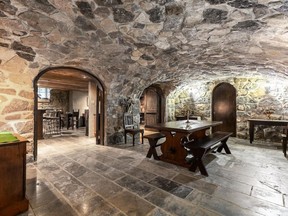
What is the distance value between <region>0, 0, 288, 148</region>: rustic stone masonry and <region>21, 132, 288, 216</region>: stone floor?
1288mm

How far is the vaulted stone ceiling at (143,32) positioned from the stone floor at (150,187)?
1.99 metres

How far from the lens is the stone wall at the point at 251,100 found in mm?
4984

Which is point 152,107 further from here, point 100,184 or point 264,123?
point 100,184

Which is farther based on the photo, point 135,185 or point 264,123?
point 264,123

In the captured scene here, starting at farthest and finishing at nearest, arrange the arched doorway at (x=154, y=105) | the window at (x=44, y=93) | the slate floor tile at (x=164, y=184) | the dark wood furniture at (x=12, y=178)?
the window at (x=44, y=93) < the arched doorway at (x=154, y=105) < the slate floor tile at (x=164, y=184) < the dark wood furniture at (x=12, y=178)

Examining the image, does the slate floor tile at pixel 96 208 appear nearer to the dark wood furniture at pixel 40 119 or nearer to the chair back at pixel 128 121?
the chair back at pixel 128 121

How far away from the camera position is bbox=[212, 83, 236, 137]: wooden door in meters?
5.84

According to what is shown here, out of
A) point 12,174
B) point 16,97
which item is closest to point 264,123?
point 12,174

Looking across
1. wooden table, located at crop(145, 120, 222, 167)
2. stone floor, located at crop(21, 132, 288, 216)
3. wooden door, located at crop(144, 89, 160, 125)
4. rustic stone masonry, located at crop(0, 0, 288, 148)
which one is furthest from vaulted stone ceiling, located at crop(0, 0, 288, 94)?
wooden door, located at crop(144, 89, 160, 125)

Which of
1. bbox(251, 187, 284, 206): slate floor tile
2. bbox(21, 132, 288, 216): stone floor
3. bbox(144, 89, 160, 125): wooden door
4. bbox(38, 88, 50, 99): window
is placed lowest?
bbox(251, 187, 284, 206): slate floor tile

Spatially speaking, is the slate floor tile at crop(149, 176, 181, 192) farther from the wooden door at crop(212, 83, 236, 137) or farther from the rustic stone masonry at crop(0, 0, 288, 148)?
the wooden door at crop(212, 83, 236, 137)

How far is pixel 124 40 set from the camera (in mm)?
2736

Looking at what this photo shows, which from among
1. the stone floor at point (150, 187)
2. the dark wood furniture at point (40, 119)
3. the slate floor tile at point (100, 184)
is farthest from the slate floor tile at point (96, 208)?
the dark wood furniture at point (40, 119)

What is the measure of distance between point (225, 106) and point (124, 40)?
4759 mm
